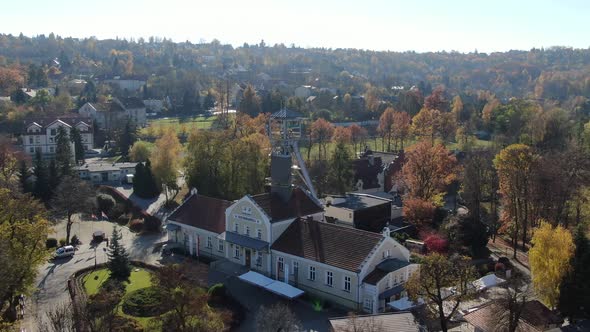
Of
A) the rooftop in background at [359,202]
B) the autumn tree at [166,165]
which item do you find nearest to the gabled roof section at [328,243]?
the rooftop in background at [359,202]

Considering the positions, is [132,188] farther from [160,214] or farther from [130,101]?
[130,101]

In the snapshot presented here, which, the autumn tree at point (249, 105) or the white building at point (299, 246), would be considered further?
the autumn tree at point (249, 105)

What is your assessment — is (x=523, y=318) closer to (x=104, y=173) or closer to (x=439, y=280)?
(x=439, y=280)

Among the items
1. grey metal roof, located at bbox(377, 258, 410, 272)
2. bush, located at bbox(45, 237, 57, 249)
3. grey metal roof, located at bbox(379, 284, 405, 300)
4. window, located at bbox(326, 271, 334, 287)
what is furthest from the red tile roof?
grey metal roof, located at bbox(379, 284, 405, 300)

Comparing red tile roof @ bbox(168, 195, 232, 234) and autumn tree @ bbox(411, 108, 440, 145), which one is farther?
autumn tree @ bbox(411, 108, 440, 145)

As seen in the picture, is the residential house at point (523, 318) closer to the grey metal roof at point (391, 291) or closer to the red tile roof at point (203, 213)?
the grey metal roof at point (391, 291)

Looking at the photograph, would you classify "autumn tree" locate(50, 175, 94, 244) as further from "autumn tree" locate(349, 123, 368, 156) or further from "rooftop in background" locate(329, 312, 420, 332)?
"autumn tree" locate(349, 123, 368, 156)

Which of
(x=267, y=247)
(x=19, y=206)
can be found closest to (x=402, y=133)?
(x=267, y=247)
